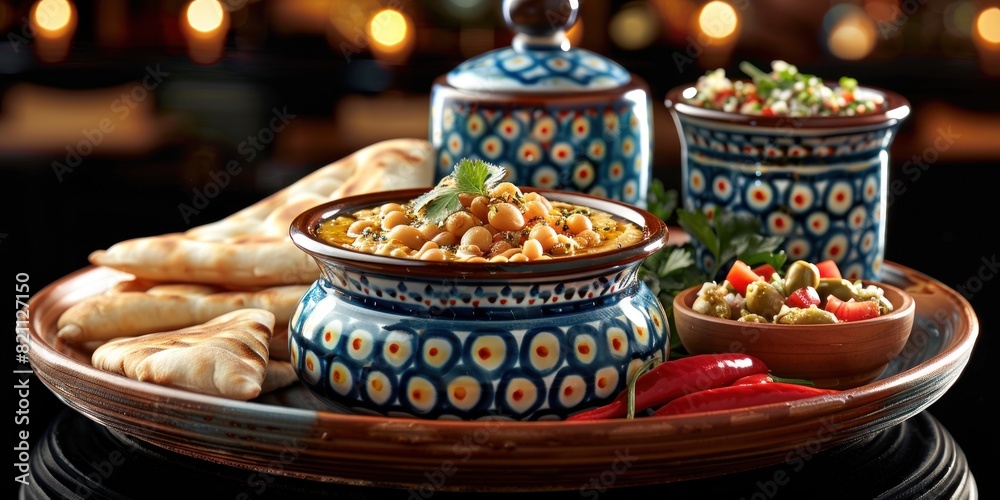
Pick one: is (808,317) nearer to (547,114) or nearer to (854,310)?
(854,310)

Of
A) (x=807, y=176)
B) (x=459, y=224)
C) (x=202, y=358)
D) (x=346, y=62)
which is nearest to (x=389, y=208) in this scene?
(x=459, y=224)

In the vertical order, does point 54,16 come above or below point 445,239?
below

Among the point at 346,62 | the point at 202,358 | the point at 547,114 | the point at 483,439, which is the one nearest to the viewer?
the point at 483,439

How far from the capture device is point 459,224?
79.2 inches

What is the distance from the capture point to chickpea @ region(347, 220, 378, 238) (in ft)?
6.93

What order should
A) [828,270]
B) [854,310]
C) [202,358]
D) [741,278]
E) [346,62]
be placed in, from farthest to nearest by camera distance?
[346,62] → [828,270] → [741,278] → [854,310] → [202,358]

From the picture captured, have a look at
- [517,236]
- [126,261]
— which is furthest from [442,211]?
Result: [126,261]

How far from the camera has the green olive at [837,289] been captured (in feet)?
7.56

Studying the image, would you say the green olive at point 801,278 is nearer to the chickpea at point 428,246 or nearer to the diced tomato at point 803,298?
the diced tomato at point 803,298

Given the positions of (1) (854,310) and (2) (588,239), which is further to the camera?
(1) (854,310)

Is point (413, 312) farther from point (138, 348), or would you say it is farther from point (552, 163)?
point (552, 163)

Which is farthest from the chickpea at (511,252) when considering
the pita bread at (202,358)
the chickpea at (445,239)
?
the pita bread at (202,358)

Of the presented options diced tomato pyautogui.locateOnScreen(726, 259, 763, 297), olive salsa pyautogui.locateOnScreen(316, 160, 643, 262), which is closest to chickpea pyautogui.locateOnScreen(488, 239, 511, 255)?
olive salsa pyautogui.locateOnScreen(316, 160, 643, 262)

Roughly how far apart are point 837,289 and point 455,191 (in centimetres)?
78
